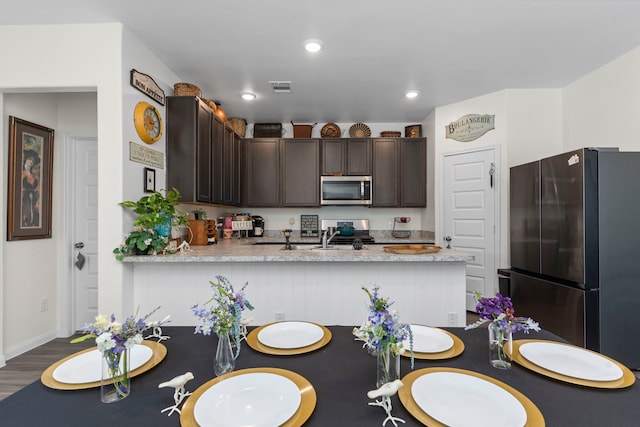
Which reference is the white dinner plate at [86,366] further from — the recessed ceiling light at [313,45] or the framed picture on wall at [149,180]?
the recessed ceiling light at [313,45]

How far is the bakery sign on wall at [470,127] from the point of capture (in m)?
3.51

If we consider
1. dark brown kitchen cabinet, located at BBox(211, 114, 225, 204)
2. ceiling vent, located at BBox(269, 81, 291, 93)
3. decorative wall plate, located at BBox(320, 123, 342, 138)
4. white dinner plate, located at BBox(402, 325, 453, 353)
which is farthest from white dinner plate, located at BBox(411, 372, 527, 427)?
decorative wall plate, located at BBox(320, 123, 342, 138)

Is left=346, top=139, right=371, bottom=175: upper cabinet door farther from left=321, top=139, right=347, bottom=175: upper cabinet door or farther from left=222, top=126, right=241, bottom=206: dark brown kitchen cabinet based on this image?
left=222, top=126, right=241, bottom=206: dark brown kitchen cabinet

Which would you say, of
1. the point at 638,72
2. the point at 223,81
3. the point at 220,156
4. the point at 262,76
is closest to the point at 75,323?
the point at 220,156

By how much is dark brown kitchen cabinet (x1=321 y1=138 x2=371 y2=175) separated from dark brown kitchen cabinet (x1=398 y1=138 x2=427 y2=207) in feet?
1.59

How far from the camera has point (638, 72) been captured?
2.55m

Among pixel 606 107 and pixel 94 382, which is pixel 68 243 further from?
pixel 606 107

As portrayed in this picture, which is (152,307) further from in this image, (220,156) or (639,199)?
(639,199)

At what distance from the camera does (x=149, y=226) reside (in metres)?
2.20

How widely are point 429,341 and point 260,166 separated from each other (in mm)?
3595

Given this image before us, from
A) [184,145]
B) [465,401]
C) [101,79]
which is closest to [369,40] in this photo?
[184,145]

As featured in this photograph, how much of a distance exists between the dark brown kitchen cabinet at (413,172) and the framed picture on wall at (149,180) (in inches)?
120

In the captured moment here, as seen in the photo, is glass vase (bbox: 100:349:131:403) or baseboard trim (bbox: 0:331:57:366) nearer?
glass vase (bbox: 100:349:131:403)

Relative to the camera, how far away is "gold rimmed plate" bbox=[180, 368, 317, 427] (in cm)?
67
